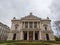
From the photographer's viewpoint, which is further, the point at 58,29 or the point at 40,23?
the point at 58,29

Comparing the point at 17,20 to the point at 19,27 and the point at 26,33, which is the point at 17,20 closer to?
the point at 19,27

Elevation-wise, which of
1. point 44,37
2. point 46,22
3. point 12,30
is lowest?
point 44,37

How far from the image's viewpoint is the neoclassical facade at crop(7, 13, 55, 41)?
53.9 metres

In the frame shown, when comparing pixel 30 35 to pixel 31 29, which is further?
pixel 30 35

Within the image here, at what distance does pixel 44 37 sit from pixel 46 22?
8.15 m

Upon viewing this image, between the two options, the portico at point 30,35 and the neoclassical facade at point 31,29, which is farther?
the neoclassical facade at point 31,29

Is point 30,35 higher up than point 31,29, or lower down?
lower down

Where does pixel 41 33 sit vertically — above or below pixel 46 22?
below

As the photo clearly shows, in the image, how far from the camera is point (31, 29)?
176 feet

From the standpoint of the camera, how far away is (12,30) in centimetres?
5700

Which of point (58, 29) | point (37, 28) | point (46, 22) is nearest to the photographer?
point (37, 28)

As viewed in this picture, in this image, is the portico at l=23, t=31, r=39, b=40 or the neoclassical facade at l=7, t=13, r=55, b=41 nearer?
the portico at l=23, t=31, r=39, b=40

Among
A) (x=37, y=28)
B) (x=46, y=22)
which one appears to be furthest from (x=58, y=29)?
(x=37, y=28)

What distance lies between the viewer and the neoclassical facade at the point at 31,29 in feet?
177
